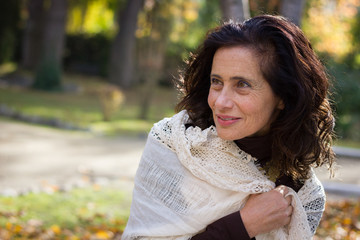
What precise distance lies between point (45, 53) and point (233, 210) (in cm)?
2001

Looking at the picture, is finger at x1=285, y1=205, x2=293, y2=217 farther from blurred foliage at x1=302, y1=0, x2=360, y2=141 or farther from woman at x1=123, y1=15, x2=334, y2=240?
blurred foliage at x1=302, y1=0, x2=360, y2=141

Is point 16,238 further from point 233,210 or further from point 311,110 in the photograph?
point 311,110

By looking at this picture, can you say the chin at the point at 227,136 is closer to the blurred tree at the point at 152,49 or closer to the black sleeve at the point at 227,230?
the black sleeve at the point at 227,230

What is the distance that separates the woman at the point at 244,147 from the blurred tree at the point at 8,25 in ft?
85.3

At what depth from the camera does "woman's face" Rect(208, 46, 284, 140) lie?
2205mm

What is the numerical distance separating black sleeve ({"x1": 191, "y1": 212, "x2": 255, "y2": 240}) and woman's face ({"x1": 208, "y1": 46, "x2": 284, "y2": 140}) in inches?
13.8

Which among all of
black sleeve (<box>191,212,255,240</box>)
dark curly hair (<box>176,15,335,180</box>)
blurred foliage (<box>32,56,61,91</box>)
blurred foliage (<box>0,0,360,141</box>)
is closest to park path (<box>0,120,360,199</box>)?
dark curly hair (<box>176,15,335,180</box>)

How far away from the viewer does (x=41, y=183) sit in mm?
6973

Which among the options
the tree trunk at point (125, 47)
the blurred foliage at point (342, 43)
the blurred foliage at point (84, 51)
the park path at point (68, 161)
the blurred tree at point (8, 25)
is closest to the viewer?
the park path at point (68, 161)

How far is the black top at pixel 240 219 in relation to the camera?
2.26 meters

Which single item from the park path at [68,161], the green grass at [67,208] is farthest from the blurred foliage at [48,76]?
the green grass at [67,208]

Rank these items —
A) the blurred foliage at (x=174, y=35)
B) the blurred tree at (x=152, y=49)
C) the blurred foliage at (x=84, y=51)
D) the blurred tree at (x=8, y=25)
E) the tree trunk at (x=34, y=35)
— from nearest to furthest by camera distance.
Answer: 1. the blurred tree at (x=152, y=49)
2. the blurred foliage at (x=174, y=35)
3. the tree trunk at (x=34, y=35)
4. the blurred tree at (x=8, y=25)
5. the blurred foliage at (x=84, y=51)

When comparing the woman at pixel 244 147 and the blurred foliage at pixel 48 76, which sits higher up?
the woman at pixel 244 147

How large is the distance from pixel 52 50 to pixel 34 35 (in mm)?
5154
